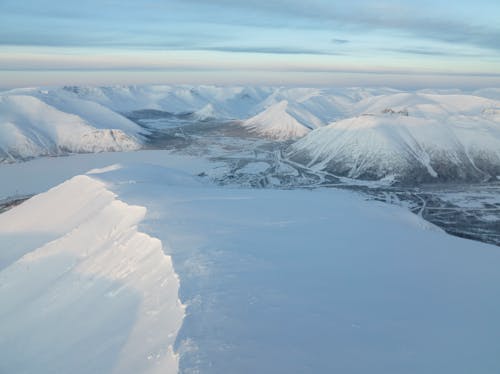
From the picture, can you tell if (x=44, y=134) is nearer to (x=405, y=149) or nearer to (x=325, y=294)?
(x=405, y=149)

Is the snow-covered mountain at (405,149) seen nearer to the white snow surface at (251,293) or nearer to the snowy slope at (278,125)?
the snowy slope at (278,125)

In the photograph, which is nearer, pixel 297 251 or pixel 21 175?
pixel 297 251

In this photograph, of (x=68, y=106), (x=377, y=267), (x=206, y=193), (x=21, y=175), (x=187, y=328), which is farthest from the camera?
(x=68, y=106)

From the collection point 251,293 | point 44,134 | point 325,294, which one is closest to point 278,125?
point 44,134

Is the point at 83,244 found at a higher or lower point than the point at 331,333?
lower

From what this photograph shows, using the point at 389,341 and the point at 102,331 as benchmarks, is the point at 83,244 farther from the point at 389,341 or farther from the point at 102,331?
the point at 389,341

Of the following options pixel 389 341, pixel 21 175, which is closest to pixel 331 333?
pixel 389 341

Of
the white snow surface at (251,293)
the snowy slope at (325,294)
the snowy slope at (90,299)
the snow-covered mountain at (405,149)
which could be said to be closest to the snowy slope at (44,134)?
the snow-covered mountain at (405,149)

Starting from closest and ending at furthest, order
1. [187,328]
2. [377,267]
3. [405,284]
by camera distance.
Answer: [187,328]
[405,284]
[377,267]
